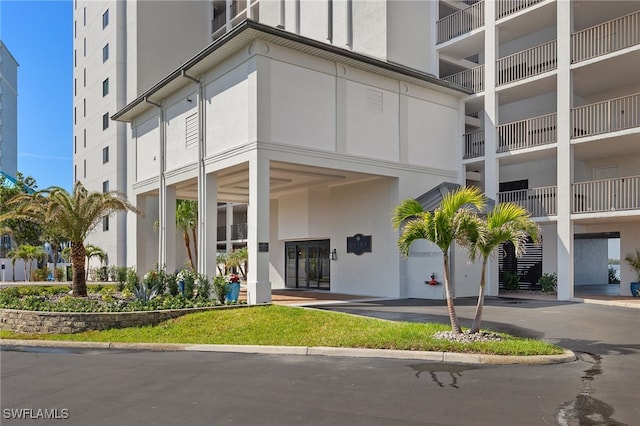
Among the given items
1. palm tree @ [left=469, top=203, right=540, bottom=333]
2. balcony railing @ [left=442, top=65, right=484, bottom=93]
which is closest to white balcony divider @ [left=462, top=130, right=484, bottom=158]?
balcony railing @ [left=442, top=65, right=484, bottom=93]

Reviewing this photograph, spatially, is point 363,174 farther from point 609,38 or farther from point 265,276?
point 609,38

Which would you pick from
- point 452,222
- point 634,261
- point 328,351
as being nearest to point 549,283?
point 634,261

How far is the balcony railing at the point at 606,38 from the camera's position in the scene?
64.9ft

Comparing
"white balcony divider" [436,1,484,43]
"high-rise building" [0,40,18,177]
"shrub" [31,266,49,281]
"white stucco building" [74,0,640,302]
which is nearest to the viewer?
"white stucco building" [74,0,640,302]

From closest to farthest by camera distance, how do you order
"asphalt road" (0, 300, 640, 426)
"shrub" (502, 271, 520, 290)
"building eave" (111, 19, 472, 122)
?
"asphalt road" (0, 300, 640, 426) < "building eave" (111, 19, 472, 122) < "shrub" (502, 271, 520, 290)

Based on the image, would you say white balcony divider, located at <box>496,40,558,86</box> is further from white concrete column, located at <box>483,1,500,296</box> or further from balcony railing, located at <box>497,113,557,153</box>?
balcony railing, located at <box>497,113,557,153</box>

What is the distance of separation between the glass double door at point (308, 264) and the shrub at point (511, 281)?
8.35 metres

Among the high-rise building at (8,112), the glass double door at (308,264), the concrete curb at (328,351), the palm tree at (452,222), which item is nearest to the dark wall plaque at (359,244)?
the glass double door at (308,264)

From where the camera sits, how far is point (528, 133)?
73.0ft

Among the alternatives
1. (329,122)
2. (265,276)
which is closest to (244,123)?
(329,122)

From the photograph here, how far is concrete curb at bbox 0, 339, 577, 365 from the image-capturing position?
30.1 feet

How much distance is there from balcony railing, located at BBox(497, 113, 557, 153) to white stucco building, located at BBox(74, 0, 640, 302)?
2.1 inches

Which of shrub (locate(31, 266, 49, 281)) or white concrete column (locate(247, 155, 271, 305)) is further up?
white concrete column (locate(247, 155, 271, 305))

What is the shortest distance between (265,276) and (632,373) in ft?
37.0
